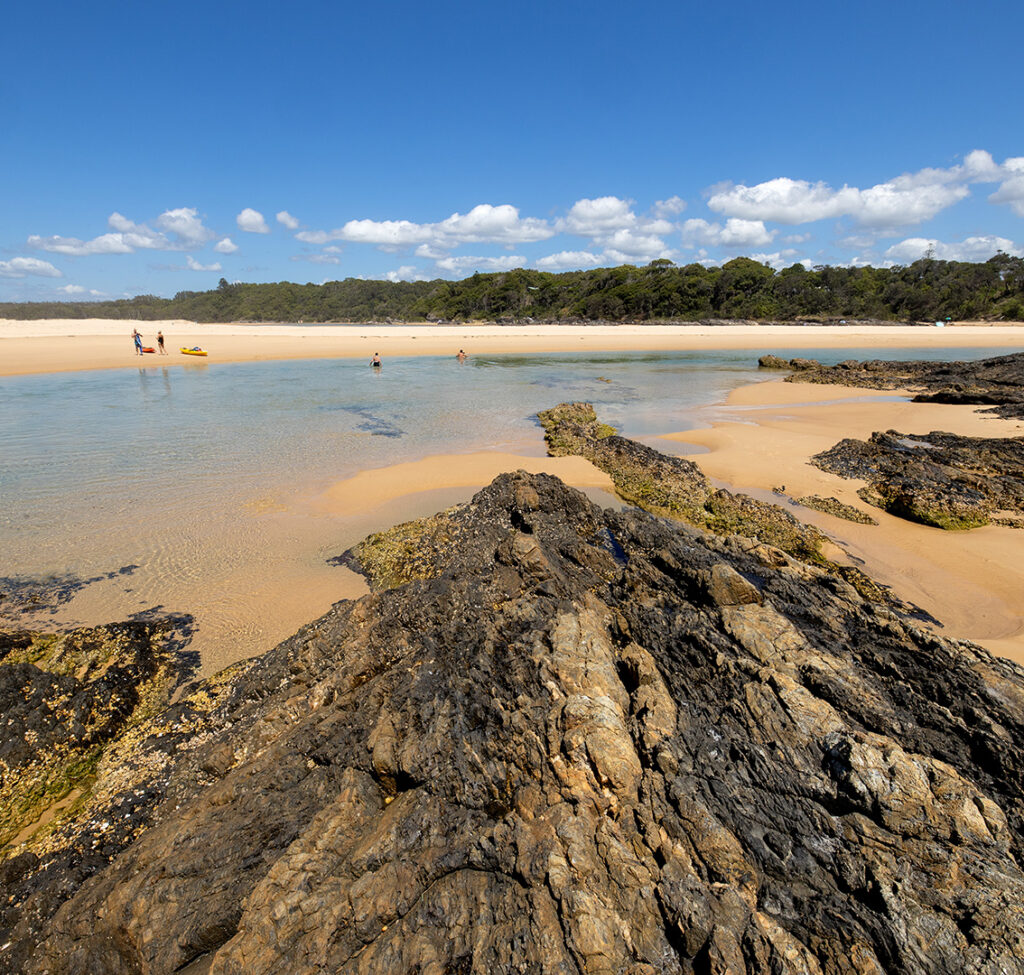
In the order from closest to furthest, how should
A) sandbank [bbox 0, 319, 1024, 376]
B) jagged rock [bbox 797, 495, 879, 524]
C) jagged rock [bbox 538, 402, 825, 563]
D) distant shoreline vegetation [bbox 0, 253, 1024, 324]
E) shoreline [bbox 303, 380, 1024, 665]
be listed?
1. shoreline [bbox 303, 380, 1024, 665]
2. jagged rock [bbox 538, 402, 825, 563]
3. jagged rock [bbox 797, 495, 879, 524]
4. sandbank [bbox 0, 319, 1024, 376]
5. distant shoreline vegetation [bbox 0, 253, 1024, 324]

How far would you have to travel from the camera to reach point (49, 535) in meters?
9.62

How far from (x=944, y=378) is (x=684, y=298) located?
5390 centimetres

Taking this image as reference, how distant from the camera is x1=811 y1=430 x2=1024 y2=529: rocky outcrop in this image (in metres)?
10.3

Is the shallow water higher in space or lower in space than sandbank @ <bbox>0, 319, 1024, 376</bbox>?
lower

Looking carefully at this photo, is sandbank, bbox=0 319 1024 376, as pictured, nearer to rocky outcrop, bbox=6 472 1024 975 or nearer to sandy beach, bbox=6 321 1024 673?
sandy beach, bbox=6 321 1024 673

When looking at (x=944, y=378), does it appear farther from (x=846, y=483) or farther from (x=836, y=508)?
(x=836, y=508)

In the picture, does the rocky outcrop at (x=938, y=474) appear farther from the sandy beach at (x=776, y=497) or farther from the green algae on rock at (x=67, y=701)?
the green algae on rock at (x=67, y=701)

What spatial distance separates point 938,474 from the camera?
38.8 ft

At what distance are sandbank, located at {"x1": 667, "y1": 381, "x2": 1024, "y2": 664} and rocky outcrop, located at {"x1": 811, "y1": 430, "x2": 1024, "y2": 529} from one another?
36 centimetres

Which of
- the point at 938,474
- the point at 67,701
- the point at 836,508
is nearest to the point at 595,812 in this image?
the point at 67,701

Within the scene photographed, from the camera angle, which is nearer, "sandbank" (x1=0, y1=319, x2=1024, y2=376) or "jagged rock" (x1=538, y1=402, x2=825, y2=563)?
"jagged rock" (x1=538, y1=402, x2=825, y2=563)

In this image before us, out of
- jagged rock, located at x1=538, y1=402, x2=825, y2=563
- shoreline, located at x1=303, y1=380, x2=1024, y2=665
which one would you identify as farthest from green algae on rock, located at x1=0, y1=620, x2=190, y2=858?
jagged rock, located at x1=538, y1=402, x2=825, y2=563

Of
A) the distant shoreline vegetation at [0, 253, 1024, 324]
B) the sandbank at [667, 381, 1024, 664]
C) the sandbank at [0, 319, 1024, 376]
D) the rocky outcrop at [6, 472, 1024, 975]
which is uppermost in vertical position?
the distant shoreline vegetation at [0, 253, 1024, 324]

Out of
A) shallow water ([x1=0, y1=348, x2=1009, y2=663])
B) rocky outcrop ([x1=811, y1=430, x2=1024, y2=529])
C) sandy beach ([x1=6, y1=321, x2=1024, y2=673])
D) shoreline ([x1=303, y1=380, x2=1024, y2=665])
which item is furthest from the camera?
rocky outcrop ([x1=811, y1=430, x2=1024, y2=529])
